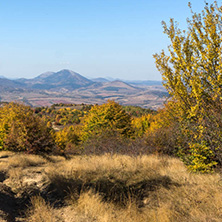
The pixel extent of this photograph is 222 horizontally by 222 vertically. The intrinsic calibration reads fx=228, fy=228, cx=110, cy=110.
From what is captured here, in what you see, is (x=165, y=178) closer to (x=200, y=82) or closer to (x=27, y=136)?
(x=200, y=82)

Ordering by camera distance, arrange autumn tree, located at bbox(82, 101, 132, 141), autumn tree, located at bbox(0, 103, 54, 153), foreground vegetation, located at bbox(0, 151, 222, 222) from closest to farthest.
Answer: foreground vegetation, located at bbox(0, 151, 222, 222)
autumn tree, located at bbox(0, 103, 54, 153)
autumn tree, located at bbox(82, 101, 132, 141)

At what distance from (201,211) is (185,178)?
7.57 ft

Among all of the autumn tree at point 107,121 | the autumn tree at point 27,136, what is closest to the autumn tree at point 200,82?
the autumn tree at point 27,136

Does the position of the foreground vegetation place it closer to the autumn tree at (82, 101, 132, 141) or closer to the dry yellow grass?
the dry yellow grass

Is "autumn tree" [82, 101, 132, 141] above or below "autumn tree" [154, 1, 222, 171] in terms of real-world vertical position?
below

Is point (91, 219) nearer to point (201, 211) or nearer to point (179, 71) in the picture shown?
point (201, 211)

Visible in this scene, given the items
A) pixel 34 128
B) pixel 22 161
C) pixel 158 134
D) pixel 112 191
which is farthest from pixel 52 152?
pixel 112 191

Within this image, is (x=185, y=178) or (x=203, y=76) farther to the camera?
(x=185, y=178)

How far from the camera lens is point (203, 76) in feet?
20.6

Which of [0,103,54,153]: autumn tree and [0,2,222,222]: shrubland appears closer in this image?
[0,2,222,222]: shrubland

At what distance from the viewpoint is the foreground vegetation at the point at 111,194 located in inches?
197

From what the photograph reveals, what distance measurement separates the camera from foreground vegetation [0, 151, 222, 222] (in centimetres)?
501

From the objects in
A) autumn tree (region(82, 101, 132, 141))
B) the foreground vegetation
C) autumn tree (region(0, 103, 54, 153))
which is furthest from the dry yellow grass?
autumn tree (region(82, 101, 132, 141))

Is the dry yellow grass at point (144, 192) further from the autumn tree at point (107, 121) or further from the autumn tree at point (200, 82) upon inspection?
the autumn tree at point (107, 121)
